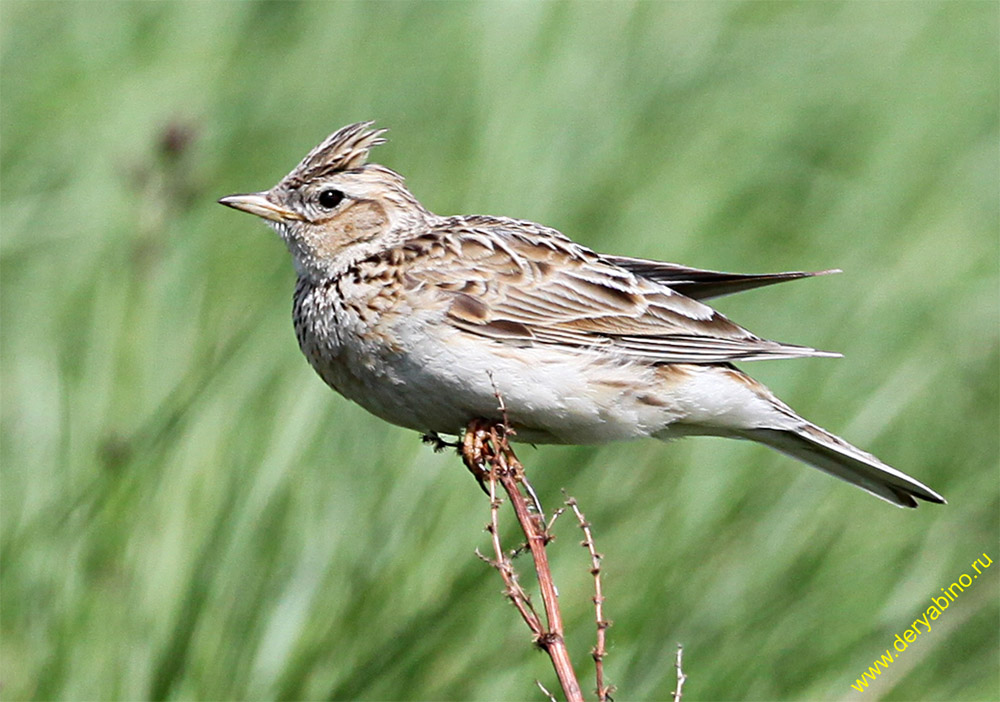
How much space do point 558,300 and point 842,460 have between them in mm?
926

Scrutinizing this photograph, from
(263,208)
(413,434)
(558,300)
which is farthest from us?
(413,434)

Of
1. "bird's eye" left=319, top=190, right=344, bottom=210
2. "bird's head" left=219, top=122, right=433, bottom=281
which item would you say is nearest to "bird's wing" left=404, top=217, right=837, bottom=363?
"bird's head" left=219, top=122, right=433, bottom=281

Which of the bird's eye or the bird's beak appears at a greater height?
the bird's eye

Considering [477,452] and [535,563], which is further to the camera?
[477,452]

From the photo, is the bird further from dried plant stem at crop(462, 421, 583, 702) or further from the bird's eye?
dried plant stem at crop(462, 421, 583, 702)

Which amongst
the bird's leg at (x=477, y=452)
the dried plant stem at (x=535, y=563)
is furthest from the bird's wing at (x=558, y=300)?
the dried plant stem at (x=535, y=563)

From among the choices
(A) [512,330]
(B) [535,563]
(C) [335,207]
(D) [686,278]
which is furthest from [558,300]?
(B) [535,563]

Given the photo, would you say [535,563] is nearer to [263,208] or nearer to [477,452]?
[477,452]

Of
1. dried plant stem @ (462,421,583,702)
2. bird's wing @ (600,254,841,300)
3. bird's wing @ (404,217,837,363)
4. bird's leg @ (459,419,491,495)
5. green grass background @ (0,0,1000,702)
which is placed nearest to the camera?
dried plant stem @ (462,421,583,702)

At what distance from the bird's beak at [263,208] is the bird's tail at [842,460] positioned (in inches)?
59.5

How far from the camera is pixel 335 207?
4996 mm

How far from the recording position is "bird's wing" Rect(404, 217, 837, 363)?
4.56 metres

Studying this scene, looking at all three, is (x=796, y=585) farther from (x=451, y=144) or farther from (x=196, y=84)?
(x=196, y=84)

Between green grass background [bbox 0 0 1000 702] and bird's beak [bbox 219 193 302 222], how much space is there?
0.82 ft
